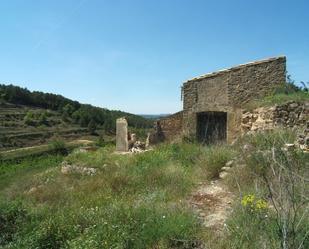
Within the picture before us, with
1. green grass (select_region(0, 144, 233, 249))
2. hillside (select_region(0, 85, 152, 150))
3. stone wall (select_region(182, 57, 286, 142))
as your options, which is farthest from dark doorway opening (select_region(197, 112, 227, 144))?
hillside (select_region(0, 85, 152, 150))

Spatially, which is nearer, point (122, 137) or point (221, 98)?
point (221, 98)

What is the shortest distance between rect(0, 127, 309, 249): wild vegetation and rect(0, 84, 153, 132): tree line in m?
65.7

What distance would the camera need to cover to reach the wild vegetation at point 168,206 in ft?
15.0

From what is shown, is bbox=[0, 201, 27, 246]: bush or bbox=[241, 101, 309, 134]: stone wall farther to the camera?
bbox=[241, 101, 309, 134]: stone wall

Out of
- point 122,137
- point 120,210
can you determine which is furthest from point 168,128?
point 120,210

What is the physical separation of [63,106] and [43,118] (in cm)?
1048

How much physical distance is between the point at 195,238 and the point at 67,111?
264 ft

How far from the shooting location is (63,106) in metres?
87.3

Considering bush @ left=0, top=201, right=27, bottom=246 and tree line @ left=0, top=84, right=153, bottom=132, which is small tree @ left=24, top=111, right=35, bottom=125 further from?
bush @ left=0, top=201, right=27, bottom=246

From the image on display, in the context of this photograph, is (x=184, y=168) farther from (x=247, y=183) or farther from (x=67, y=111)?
(x=67, y=111)

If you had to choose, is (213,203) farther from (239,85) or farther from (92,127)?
(92,127)

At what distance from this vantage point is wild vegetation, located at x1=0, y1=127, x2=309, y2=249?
4578 millimetres

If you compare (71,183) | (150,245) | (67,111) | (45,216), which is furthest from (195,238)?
(67,111)

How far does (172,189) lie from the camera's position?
768 cm
